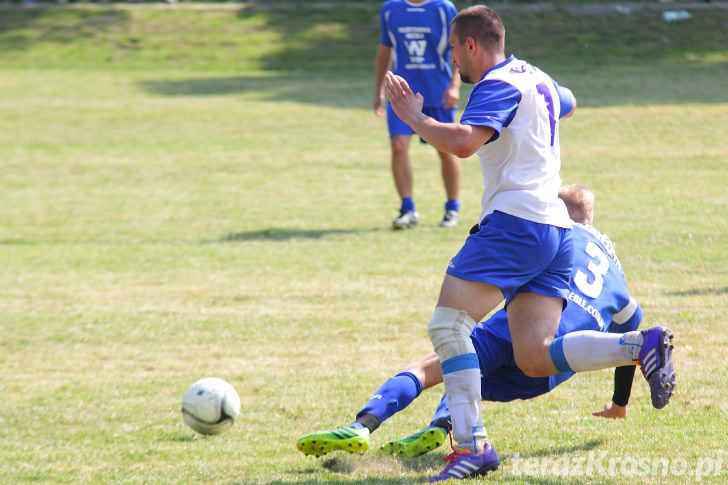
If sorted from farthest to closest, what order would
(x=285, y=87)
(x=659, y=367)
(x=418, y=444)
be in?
(x=285, y=87) → (x=418, y=444) → (x=659, y=367)

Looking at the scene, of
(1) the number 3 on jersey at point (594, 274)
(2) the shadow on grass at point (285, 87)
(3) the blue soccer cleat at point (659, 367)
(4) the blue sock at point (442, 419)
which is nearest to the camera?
(3) the blue soccer cleat at point (659, 367)

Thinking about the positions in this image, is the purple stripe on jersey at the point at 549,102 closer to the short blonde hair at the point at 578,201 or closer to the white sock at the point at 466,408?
the short blonde hair at the point at 578,201

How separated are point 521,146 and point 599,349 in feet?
3.00

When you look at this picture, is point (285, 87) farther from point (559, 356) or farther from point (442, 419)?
point (559, 356)

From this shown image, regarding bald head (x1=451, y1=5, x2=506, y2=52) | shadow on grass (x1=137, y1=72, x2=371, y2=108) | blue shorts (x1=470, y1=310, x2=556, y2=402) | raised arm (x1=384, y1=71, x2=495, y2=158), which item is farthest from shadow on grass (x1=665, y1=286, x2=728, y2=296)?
shadow on grass (x1=137, y1=72, x2=371, y2=108)

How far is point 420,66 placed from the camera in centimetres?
966

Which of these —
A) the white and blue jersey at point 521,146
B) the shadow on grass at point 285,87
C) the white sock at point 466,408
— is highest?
the white and blue jersey at point 521,146

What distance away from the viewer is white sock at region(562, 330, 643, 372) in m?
3.68

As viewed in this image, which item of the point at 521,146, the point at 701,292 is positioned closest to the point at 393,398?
the point at 521,146

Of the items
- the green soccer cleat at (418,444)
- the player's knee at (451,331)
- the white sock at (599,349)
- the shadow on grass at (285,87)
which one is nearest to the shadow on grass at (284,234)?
the green soccer cleat at (418,444)

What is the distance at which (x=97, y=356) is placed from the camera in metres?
6.03

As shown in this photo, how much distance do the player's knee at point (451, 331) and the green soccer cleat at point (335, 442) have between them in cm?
50

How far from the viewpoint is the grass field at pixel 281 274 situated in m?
4.27

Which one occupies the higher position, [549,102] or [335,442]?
[549,102]
